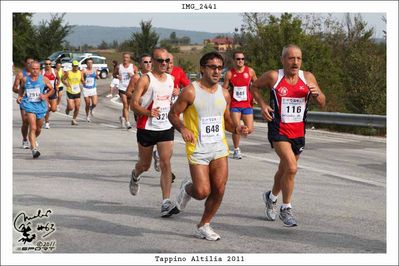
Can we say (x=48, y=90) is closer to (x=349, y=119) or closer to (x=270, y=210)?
(x=270, y=210)

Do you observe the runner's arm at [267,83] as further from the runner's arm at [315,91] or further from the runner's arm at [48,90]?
the runner's arm at [48,90]

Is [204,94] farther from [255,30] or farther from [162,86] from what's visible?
[255,30]

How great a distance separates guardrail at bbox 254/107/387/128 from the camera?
58.5ft

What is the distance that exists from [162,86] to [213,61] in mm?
1962

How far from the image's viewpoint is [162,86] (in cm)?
930

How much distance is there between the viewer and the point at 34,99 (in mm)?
14500

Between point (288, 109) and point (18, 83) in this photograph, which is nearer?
Answer: point (288, 109)

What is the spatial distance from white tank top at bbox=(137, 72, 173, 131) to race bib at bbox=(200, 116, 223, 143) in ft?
5.90

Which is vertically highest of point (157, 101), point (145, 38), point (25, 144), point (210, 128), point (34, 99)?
point (145, 38)

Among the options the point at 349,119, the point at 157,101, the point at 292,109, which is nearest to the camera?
the point at 292,109

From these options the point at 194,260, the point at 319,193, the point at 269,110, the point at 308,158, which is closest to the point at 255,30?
the point at 308,158

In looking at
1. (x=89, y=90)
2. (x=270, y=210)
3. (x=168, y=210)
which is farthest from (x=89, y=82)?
(x=270, y=210)
